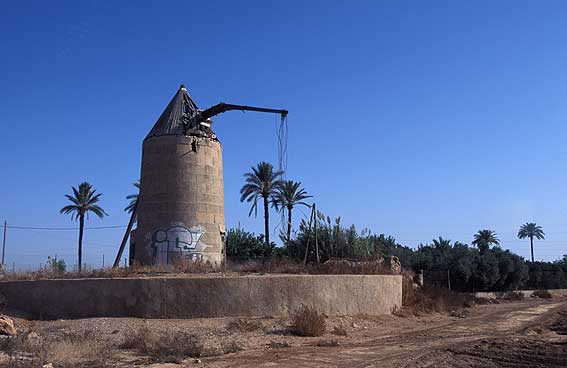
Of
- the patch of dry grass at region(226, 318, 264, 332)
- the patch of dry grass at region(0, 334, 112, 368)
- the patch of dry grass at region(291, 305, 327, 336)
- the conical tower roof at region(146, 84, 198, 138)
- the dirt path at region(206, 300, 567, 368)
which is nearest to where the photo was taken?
the patch of dry grass at region(0, 334, 112, 368)

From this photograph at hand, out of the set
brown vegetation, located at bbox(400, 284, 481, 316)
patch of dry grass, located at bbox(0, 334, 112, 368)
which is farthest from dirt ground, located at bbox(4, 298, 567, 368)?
brown vegetation, located at bbox(400, 284, 481, 316)

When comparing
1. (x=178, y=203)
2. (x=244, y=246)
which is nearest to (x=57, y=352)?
(x=178, y=203)

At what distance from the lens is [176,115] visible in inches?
945

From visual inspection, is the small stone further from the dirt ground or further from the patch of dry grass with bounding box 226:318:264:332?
the patch of dry grass with bounding box 226:318:264:332

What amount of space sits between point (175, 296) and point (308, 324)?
334 centimetres

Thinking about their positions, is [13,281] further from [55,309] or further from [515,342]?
[515,342]

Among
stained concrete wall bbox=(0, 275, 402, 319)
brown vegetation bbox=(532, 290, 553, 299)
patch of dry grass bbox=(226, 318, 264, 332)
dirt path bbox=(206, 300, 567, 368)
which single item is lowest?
brown vegetation bbox=(532, 290, 553, 299)

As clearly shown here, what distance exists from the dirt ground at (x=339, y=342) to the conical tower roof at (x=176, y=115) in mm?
10290

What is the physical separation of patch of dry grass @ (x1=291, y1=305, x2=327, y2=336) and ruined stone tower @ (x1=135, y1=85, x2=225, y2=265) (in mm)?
8692

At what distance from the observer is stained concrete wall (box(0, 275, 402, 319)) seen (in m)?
14.5

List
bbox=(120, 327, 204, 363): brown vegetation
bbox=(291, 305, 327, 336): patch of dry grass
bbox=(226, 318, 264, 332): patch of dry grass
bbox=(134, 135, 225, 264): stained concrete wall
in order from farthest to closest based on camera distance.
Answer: bbox=(134, 135, 225, 264): stained concrete wall → bbox=(291, 305, 327, 336): patch of dry grass → bbox=(226, 318, 264, 332): patch of dry grass → bbox=(120, 327, 204, 363): brown vegetation

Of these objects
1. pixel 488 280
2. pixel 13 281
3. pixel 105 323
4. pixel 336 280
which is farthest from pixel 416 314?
pixel 488 280

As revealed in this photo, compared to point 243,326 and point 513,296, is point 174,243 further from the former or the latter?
point 513,296

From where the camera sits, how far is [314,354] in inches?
447
